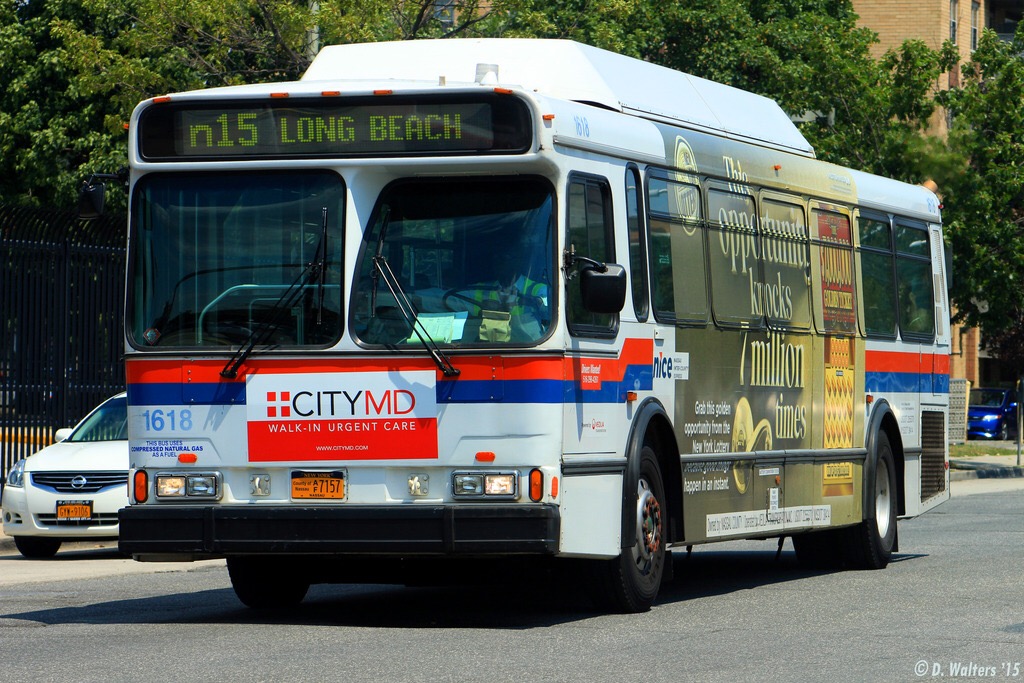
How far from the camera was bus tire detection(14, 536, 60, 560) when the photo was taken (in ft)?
56.3

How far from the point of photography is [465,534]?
9648 mm

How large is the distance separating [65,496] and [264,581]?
5.78m

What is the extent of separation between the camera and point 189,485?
1016 cm

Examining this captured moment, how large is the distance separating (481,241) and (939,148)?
25172mm

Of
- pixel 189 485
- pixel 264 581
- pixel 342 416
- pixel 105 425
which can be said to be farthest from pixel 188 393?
pixel 105 425

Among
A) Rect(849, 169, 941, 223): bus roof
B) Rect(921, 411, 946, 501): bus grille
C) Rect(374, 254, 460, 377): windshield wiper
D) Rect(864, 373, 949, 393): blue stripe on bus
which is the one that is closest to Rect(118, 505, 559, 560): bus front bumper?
Rect(374, 254, 460, 377): windshield wiper

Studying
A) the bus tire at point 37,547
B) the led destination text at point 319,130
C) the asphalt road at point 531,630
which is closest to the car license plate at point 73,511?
the bus tire at point 37,547

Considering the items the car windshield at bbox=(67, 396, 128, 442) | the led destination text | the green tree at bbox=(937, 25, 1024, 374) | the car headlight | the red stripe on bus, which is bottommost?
the car headlight

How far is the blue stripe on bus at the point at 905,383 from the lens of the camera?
15070 millimetres

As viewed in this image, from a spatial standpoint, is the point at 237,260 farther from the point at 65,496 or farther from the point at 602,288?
the point at 65,496

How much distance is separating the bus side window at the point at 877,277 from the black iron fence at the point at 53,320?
8.90 meters

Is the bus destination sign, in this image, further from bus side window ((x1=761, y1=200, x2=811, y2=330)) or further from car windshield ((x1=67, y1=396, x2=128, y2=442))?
car windshield ((x1=67, y1=396, x2=128, y2=442))

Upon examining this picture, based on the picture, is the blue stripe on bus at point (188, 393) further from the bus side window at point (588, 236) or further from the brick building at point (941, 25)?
the brick building at point (941, 25)

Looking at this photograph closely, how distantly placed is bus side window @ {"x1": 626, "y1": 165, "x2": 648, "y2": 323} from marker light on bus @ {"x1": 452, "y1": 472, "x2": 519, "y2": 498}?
1677mm
